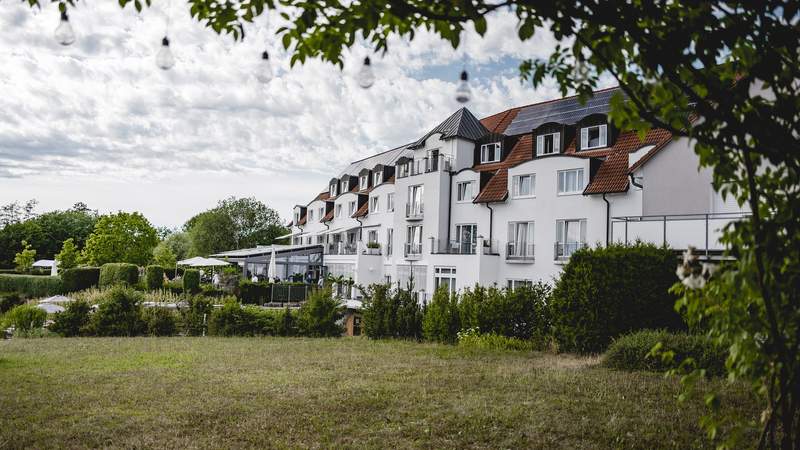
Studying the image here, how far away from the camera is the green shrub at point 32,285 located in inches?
1475

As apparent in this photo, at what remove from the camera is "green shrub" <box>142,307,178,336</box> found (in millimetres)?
19672

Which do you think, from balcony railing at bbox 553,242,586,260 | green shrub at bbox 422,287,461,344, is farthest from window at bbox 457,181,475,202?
green shrub at bbox 422,287,461,344

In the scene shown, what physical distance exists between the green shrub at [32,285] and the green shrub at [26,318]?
18.7 metres

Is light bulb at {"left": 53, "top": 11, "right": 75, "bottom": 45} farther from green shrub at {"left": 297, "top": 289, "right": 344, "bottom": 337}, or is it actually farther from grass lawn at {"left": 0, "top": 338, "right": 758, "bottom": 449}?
green shrub at {"left": 297, "top": 289, "right": 344, "bottom": 337}

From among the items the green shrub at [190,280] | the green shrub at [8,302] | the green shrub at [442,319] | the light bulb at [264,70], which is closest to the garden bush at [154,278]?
the green shrub at [190,280]

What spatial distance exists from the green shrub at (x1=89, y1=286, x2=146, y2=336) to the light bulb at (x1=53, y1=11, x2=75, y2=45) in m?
17.3

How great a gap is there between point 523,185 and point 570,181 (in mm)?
2980

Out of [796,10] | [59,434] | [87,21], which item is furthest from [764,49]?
[59,434]

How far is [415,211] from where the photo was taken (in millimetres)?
36875

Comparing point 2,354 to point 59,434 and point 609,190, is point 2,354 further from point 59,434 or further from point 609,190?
point 609,190

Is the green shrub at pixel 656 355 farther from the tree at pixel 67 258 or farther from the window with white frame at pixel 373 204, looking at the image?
the tree at pixel 67 258

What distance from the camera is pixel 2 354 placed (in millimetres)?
13969

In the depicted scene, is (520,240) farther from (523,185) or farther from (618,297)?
(618,297)

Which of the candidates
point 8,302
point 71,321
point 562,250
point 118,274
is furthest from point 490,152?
point 8,302
